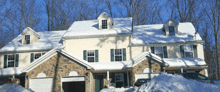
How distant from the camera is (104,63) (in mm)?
19984

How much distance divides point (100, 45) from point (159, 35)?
5.77 meters

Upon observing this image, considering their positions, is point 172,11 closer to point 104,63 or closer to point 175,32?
point 175,32

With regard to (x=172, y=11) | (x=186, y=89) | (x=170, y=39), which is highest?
(x=172, y=11)

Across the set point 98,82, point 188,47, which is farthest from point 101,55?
point 188,47

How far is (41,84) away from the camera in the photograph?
17.2 m

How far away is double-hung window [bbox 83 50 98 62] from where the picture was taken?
20641 millimetres

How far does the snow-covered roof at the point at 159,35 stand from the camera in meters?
20.4

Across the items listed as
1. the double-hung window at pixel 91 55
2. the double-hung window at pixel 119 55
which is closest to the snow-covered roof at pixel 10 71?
the double-hung window at pixel 91 55

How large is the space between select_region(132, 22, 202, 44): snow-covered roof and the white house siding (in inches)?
47.8

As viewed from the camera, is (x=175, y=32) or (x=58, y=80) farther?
(x=175, y=32)

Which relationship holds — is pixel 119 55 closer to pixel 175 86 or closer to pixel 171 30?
pixel 171 30

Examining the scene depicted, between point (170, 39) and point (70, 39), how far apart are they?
30.8 ft

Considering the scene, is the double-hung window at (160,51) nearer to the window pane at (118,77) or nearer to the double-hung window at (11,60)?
the window pane at (118,77)

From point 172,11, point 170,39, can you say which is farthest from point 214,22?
point 170,39
